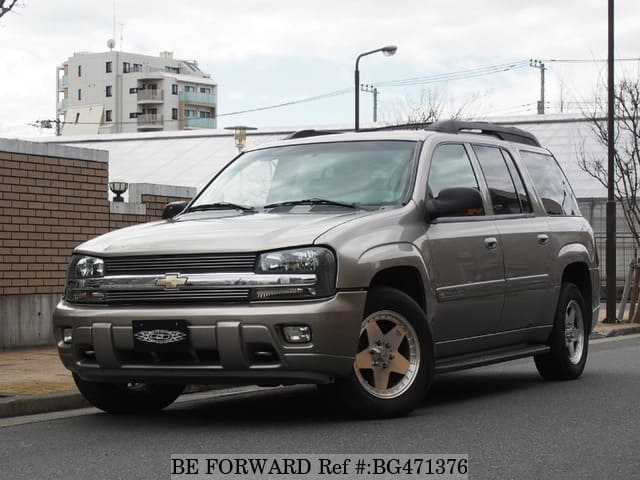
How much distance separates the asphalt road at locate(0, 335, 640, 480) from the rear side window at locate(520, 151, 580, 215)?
169 centimetres

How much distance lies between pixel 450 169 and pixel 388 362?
1920 mm

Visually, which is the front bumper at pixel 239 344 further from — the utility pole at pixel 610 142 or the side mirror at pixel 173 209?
the utility pole at pixel 610 142

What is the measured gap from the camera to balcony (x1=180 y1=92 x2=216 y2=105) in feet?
413

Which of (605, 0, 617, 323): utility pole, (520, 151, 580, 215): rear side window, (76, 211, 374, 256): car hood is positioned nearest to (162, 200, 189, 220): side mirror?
(76, 211, 374, 256): car hood

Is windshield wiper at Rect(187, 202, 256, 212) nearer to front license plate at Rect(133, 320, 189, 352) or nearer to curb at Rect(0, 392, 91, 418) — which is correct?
front license plate at Rect(133, 320, 189, 352)

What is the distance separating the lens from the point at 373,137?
9555 millimetres

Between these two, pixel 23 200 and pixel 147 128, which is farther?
pixel 147 128

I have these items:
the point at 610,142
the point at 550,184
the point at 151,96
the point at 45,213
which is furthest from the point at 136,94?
the point at 550,184

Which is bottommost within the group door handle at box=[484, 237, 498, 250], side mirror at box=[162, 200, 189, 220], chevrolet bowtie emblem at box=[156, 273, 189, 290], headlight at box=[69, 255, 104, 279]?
chevrolet bowtie emblem at box=[156, 273, 189, 290]

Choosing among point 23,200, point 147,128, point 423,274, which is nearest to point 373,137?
point 423,274

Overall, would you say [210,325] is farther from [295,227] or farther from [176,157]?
[176,157]

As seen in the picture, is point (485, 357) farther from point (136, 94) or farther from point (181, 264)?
point (136, 94)

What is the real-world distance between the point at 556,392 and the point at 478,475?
391 centimetres

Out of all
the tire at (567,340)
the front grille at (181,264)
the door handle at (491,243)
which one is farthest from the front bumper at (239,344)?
the tire at (567,340)
